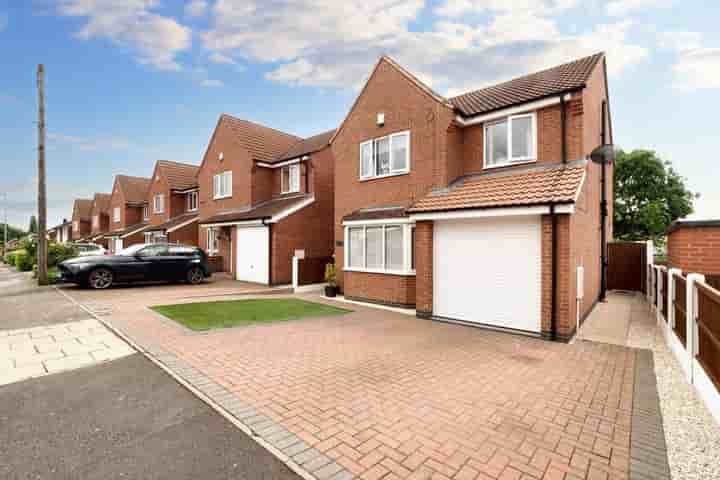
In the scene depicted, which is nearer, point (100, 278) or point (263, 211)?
point (100, 278)

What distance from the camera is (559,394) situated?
451 centimetres

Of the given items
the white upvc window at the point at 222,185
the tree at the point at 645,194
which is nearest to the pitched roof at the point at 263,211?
the white upvc window at the point at 222,185

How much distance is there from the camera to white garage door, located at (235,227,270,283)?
52.2 feet

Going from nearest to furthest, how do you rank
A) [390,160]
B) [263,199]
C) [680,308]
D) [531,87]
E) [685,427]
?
[685,427] → [680,308] → [531,87] → [390,160] → [263,199]

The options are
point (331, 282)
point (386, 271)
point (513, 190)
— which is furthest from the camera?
point (331, 282)

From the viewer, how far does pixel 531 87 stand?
1003 cm

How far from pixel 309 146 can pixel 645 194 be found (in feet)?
100

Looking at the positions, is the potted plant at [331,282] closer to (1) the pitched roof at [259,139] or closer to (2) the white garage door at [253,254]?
(2) the white garage door at [253,254]

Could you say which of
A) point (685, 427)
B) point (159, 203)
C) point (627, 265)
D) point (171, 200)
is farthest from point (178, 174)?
point (685, 427)

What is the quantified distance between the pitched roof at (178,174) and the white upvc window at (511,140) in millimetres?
22564

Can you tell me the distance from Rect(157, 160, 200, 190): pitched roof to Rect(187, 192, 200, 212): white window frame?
62cm

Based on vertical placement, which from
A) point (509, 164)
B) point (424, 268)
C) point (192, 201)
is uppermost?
point (192, 201)

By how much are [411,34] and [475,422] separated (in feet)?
43.5

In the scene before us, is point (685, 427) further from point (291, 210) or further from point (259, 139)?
point (259, 139)
